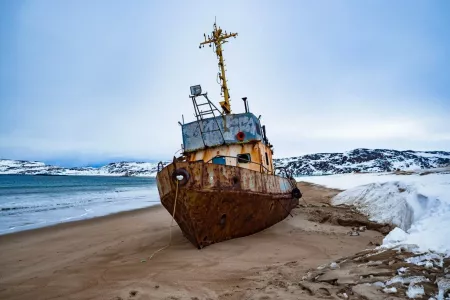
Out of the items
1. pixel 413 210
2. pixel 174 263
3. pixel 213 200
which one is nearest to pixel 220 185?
pixel 213 200

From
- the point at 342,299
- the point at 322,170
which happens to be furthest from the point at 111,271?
the point at 322,170

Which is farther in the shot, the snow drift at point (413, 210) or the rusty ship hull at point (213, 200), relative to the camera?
the rusty ship hull at point (213, 200)

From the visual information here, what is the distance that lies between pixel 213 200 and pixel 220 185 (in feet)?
1.28

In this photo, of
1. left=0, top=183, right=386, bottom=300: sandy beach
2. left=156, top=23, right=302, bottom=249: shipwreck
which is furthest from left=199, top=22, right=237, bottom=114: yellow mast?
left=0, top=183, right=386, bottom=300: sandy beach

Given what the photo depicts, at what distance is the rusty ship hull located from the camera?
19.8 ft

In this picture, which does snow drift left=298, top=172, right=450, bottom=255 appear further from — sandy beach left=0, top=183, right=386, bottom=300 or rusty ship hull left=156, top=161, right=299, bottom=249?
rusty ship hull left=156, top=161, right=299, bottom=249

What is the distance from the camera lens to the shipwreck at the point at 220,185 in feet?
20.0

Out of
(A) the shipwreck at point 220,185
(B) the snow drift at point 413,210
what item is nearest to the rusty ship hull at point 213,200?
(A) the shipwreck at point 220,185

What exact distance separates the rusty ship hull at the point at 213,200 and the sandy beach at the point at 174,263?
1.11 ft

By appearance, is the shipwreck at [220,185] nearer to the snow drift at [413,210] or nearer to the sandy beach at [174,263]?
the sandy beach at [174,263]

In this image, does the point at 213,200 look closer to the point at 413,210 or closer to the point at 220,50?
the point at 413,210

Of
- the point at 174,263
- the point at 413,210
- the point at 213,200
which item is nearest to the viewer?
the point at 174,263

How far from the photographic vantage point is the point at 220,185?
6344 mm

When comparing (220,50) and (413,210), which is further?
(220,50)
